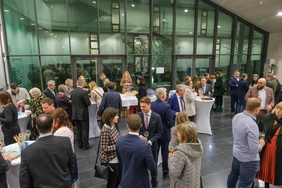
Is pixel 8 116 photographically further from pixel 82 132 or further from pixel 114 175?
pixel 114 175

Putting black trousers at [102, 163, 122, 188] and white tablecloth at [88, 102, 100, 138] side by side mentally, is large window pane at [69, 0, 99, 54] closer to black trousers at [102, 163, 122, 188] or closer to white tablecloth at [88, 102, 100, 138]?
white tablecloth at [88, 102, 100, 138]

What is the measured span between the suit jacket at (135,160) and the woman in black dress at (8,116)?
2.20m

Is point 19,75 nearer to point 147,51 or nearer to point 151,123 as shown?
point 147,51

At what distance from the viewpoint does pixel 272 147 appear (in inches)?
103

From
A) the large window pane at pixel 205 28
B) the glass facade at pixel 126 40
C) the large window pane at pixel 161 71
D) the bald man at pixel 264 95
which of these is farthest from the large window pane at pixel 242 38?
the bald man at pixel 264 95

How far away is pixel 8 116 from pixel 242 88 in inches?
256

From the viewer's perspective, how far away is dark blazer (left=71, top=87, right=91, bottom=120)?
421 cm

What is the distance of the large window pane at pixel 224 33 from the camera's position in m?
9.63

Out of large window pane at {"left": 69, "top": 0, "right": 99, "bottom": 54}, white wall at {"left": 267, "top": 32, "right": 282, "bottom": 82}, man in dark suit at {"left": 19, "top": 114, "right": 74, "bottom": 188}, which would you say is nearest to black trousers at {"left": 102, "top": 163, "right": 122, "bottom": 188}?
man in dark suit at {"left": 19, "top": 114, "right": 74, "bottom": 188}

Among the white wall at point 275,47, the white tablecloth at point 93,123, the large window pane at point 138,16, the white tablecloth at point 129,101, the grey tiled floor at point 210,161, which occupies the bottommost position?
the grey tiled floor at point 210,161

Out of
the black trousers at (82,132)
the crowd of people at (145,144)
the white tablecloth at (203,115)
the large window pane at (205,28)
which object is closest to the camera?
the crowd of people at (145,144)

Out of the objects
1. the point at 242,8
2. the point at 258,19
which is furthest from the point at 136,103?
the point at 258,19

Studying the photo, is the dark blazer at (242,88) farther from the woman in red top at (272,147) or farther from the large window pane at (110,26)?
the large window pane at (110,26)

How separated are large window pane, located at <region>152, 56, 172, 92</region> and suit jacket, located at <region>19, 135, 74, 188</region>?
737cm
